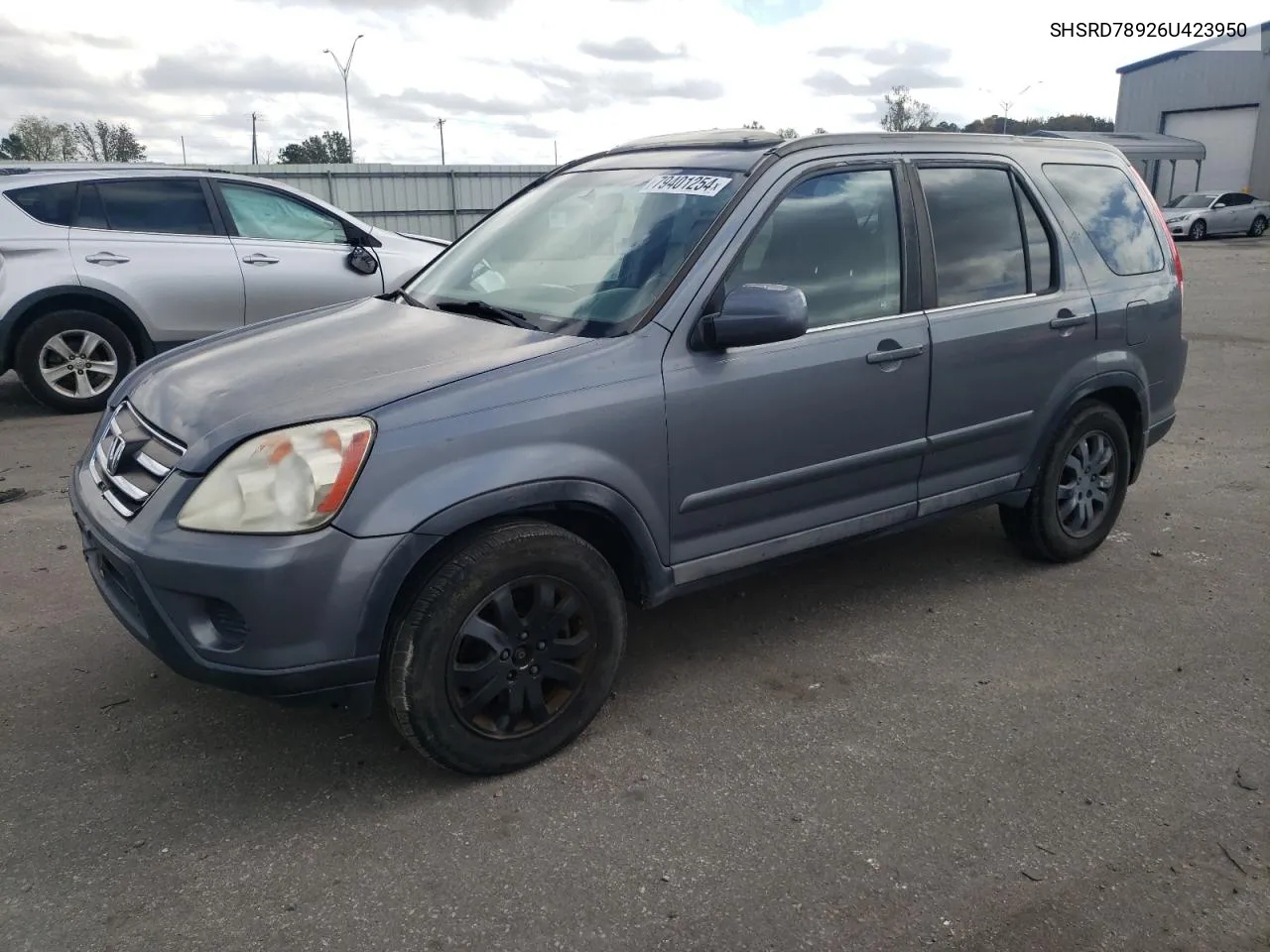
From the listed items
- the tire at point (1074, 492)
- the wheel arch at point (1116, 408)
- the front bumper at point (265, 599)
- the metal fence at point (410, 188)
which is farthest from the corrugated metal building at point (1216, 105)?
the front bumper at point (265, 599)

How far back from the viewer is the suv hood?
9.08 feet

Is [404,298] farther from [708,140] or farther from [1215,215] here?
[1215,215]

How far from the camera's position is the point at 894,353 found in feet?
12.0

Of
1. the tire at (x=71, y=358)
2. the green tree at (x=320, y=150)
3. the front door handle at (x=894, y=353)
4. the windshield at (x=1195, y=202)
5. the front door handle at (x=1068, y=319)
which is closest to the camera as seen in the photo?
the front door handle at (x=894, y=353)

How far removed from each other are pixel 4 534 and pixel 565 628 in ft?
11.2

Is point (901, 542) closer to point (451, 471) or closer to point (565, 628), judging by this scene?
point (565, 628)

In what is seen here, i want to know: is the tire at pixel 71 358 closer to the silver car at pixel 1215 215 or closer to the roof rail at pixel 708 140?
the roof rail at pixel 708 140

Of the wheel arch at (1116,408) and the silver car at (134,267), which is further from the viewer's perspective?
the silver car at (134,267)

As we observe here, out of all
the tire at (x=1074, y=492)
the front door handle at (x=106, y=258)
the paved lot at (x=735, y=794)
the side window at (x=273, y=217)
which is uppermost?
the side window at (x=273, y=217)

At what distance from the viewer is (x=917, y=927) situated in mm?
2432

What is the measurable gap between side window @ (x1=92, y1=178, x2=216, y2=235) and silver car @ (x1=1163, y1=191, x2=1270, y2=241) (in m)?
28.9

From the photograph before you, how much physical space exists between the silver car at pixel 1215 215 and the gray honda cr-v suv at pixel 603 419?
29612mm

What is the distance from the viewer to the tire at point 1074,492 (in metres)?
4.39

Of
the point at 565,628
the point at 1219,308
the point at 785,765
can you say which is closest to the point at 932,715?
the point at 785,765
